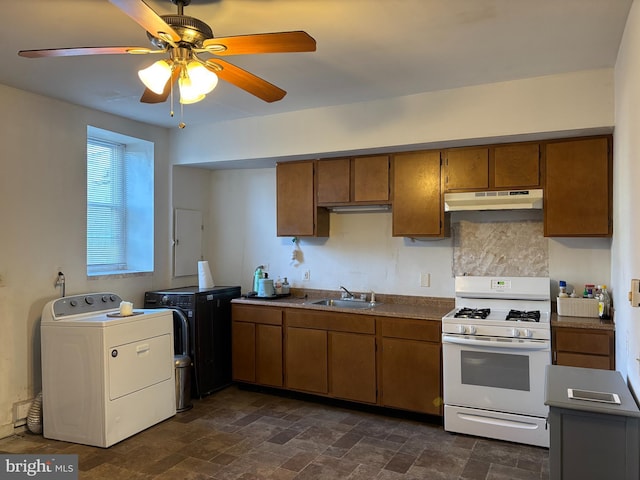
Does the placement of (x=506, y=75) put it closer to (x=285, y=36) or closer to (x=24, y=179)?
(x=285, y=36)

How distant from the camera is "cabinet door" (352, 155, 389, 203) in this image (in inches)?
159

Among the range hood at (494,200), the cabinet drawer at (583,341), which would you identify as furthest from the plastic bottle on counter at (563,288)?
the range hood at (494,200)

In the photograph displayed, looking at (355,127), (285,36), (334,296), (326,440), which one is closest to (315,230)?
(334,296)

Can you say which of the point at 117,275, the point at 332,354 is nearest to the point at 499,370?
the point at 332,354

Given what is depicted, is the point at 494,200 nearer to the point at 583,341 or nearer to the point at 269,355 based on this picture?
the point at 583,341

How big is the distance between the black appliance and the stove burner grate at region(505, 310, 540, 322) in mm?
2608

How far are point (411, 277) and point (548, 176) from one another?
4.69 ft

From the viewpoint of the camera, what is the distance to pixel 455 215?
4.07 m

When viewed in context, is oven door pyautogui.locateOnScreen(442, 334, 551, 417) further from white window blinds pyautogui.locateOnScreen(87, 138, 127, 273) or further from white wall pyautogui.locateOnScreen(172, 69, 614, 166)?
white window blinds pyautogui.locateOnScreen(87, 138, 127, 273)

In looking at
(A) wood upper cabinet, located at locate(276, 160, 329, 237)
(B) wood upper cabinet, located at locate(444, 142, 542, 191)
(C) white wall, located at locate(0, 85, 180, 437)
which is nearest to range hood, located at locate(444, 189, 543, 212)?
(B) wood upper cabinet, located at locate(444, 142, 542, 191)

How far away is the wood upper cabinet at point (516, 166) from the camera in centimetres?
349

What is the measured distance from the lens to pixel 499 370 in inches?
131

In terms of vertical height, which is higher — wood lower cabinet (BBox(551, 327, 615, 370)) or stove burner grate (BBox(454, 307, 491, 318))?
stove burner grate (BBox(454, 307, 491, 318))

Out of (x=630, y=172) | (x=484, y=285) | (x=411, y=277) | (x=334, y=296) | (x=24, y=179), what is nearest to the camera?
(x=630, y=172)
